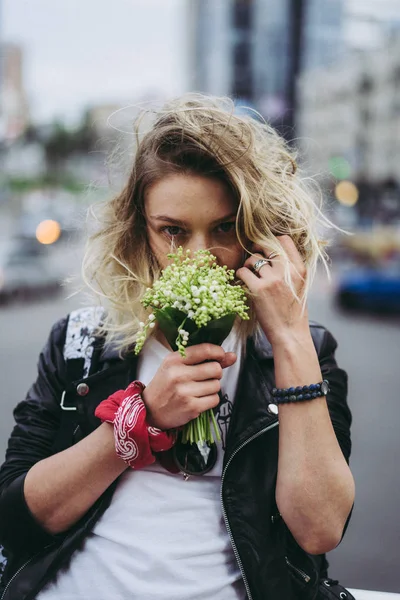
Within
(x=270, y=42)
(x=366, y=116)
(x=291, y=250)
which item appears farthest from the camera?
(x=270, y=42)

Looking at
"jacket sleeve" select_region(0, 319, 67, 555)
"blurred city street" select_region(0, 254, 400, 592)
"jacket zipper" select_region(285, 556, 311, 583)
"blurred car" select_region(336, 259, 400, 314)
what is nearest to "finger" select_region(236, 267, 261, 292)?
"jacket sleeve" select_region(0, 319, 67, 555)

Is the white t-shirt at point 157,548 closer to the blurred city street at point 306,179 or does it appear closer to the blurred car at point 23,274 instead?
the blurred city street at point 306,179

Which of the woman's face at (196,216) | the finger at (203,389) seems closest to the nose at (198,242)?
the woman's face at (196,216)

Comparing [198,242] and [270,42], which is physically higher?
[198,242]

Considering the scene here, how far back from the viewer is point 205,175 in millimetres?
1688

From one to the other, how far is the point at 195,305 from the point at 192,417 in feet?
0.83

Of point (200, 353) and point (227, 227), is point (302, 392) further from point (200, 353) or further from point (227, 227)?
point (227, 227)

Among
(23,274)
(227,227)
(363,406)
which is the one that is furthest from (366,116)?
(227,227)

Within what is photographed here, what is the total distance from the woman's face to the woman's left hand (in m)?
0.12

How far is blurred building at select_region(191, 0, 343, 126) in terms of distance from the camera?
46.8 meters

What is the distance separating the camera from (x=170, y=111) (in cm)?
183

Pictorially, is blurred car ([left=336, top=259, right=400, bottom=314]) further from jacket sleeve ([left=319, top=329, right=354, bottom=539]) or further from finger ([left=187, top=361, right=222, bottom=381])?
finger ([left=187, top=361, right=222, bottom=381])

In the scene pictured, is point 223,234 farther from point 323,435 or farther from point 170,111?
point 323,435

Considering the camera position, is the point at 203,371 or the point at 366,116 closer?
the point at 203,371
